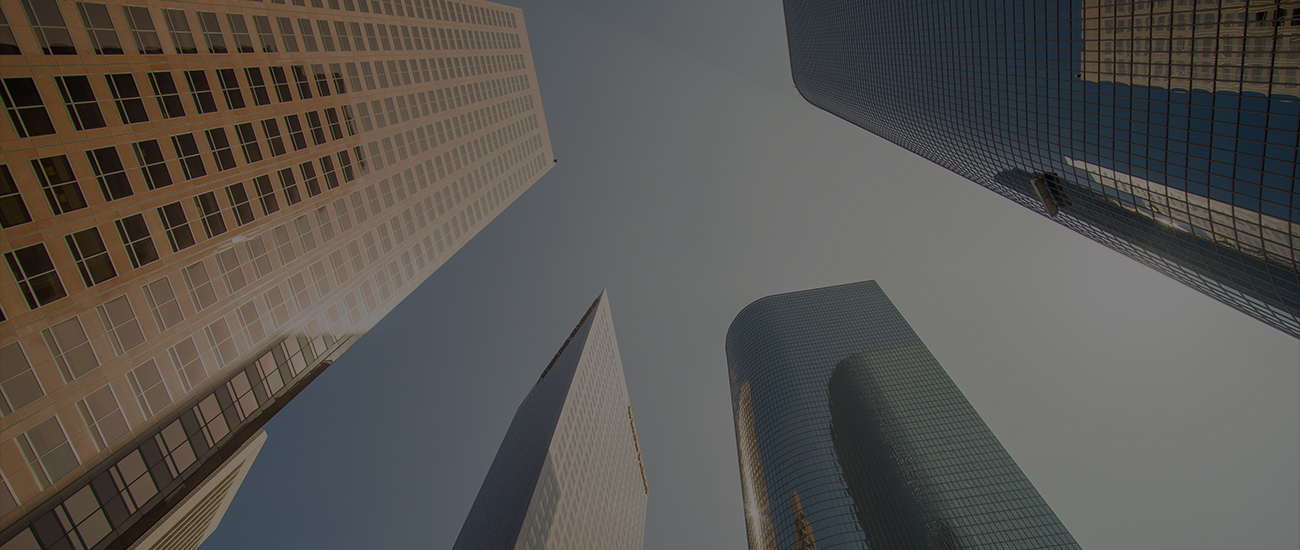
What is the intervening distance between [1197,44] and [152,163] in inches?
2985

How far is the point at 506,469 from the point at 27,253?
107 meters

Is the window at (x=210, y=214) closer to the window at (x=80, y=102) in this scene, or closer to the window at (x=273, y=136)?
the window at (x=80, y=102)

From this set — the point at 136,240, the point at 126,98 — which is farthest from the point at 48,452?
the point at 126,98

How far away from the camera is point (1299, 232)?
3531 cm

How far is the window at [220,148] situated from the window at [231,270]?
577 centimetres

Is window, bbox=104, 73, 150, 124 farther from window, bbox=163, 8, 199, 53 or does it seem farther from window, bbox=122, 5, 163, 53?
window, bbox=163, 8, 199, 53

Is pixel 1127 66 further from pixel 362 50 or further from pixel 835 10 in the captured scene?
pixel 835 10

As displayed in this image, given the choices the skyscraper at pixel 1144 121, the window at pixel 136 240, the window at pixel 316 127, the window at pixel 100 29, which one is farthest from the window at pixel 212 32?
the skyscraper at pixel 1144 121

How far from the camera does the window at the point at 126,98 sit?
25200 mm

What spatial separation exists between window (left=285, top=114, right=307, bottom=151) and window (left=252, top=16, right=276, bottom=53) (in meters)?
5.06

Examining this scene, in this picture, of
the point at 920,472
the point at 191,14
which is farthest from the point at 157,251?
the point at 920,472

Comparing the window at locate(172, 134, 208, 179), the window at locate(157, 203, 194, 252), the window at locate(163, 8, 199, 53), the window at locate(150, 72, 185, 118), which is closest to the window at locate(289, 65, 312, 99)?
the window at locate(163, 8, 199, 53)

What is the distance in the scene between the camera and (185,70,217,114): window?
97.4 feet

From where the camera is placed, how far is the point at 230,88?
3241cm
